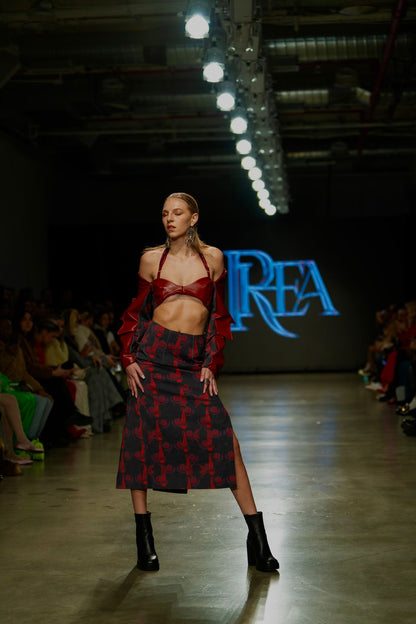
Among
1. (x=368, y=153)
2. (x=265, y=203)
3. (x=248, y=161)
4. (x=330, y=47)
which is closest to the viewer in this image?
(x=330, y=47)

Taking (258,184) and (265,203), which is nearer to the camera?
(258,184)

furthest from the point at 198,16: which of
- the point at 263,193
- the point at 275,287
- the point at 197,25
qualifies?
the point at 275,287

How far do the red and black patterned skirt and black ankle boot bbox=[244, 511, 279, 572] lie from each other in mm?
151

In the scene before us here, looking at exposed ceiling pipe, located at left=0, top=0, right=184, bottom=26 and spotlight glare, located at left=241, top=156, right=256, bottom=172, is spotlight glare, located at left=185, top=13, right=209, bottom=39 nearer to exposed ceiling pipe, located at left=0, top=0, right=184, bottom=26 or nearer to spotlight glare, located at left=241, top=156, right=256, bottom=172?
exposed ceiling pipe, located at left=0, top=0, right=184, bottom=26

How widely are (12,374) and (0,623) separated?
3.39 meters

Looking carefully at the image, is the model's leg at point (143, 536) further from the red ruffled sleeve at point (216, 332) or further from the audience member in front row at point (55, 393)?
Result: the audience member in front row at point (55, 393)

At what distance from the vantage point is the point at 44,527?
375cm

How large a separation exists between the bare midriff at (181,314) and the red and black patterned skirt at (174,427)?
24mm

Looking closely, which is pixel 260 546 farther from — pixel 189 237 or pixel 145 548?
pixel 189 237

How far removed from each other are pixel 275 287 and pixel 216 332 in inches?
448

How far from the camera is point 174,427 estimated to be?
301cm

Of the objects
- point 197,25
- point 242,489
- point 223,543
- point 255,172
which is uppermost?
point 197,25

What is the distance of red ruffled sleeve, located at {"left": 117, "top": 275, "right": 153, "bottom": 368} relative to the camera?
10.1 ft

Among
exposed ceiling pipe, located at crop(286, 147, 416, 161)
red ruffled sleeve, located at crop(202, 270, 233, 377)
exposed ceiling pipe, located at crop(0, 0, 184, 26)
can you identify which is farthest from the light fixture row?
red ruffled sleeve, located at crop(202, 270, 233, 377)
